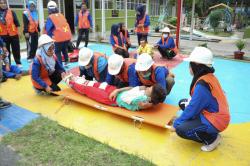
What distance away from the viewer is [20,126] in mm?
3539

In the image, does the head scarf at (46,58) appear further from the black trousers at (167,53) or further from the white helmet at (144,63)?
the black trousers at (167,53)

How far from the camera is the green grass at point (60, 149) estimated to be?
8.93 ft

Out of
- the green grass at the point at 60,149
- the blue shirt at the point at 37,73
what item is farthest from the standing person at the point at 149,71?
the blue shirt at the point at 37,73

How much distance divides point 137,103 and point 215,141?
1147 mm

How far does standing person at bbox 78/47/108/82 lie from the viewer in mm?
4328

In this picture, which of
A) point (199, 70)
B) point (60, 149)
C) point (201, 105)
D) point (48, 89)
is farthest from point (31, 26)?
point (201, 105)

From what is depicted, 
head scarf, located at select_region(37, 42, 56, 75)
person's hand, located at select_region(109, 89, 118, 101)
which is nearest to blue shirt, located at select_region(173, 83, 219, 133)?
person's hand, located at select_region(109, 89, 118, 101)

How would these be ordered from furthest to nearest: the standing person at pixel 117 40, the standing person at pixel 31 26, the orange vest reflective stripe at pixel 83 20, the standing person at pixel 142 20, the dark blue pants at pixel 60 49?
the orange vest reflective stripe at pixel 83 20, the standing person at pixel 142 20, the standing person at pixel 117 40, the standing person at pixel 31 26, the dark blue pants at pixel 60 49

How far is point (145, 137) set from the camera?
3291 millimetres

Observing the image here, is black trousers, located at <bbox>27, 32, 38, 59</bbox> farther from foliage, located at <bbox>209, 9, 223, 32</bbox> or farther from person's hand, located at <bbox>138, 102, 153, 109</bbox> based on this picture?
foliage, located at <bbox>209, 9, 223, 32</bbox>

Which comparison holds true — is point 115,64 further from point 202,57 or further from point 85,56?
point 202,57

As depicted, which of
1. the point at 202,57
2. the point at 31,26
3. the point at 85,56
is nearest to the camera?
the point at 202,57

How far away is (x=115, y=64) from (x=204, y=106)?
5.31 feet

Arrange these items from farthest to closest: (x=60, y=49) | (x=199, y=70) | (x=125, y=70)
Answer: (x=60, y=49), (x=125, y=70), (x=199, y=70)
